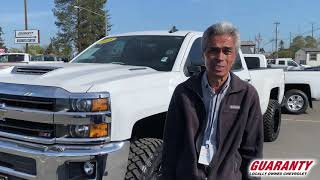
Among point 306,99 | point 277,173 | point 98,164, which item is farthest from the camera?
point 306,99

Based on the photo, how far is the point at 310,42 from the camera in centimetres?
12188

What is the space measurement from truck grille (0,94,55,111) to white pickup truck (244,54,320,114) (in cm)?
957

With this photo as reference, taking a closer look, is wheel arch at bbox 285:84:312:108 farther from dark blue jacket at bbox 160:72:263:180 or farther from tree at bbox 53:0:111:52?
tree at bbox 53:0:111:52

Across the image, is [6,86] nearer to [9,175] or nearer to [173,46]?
[9,175]

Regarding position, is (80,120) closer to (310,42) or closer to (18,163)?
(18,163)

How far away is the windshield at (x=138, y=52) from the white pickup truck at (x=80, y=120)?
0.51 meters

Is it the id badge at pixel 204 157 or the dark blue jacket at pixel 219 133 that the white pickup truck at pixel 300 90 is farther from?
the id badge at pixel 204 157

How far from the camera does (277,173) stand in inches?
99.3

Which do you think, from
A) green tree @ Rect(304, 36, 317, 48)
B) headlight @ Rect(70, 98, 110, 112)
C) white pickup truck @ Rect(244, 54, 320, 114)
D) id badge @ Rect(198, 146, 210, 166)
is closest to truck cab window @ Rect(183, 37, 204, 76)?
headlight @ Rect(70, 98, 110, 112)

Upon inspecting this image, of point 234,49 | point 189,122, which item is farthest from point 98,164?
point 234,49

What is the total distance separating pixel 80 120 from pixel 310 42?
414ft

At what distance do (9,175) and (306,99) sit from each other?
10.0 m

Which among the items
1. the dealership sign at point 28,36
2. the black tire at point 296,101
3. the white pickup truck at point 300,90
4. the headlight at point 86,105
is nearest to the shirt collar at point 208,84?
the headlight at point 86,105

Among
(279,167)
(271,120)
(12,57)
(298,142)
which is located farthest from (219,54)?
(12,57)
